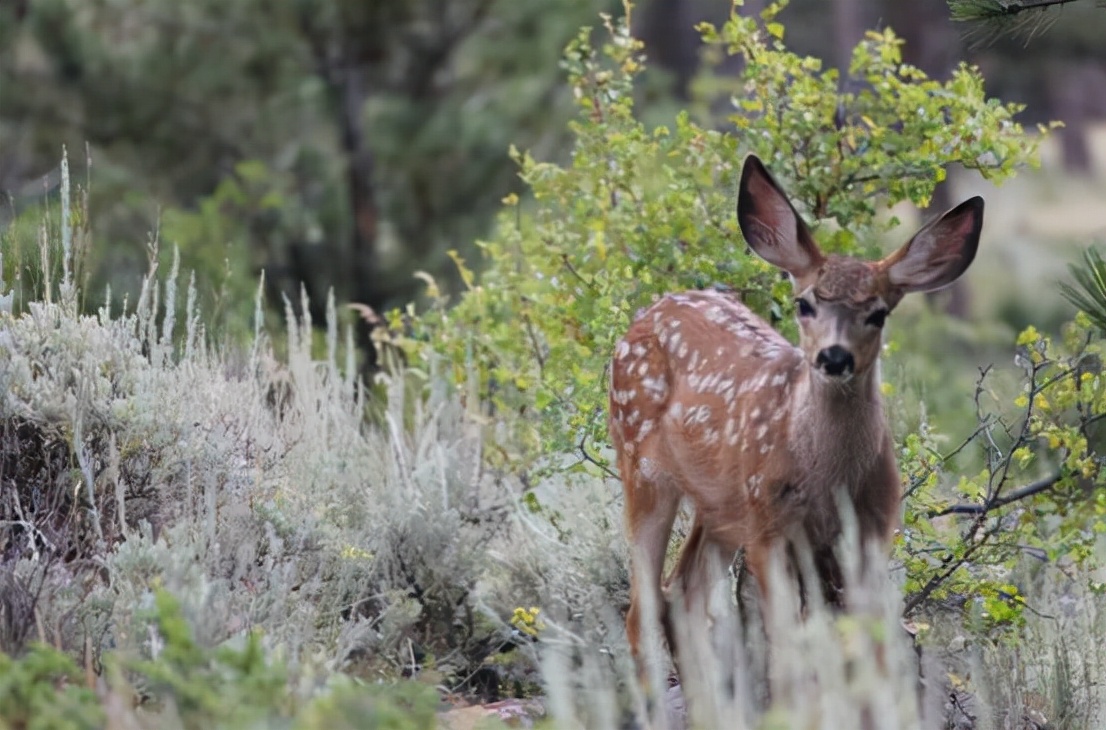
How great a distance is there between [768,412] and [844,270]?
2.01 ft

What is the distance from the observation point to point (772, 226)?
6324 mm

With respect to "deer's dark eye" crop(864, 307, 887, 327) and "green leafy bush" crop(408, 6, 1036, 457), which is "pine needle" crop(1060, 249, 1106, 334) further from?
"green leafy bush" crop(408, 6, 1036, 457)

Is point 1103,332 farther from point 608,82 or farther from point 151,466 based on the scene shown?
point 151,466

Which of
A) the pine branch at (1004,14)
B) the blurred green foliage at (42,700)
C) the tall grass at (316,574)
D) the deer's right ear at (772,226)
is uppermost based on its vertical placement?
the pine branch at (1004,14)

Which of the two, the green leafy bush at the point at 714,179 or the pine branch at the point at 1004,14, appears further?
the green leafy bush at the point at 714,179

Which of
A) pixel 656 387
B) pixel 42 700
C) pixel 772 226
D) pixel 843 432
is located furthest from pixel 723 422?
pixel 42 700

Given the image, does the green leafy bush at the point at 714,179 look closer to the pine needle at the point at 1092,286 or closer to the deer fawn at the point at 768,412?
the deer fawn at the point at 768,412

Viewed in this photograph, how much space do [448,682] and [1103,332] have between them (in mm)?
2959

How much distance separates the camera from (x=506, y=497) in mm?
8930

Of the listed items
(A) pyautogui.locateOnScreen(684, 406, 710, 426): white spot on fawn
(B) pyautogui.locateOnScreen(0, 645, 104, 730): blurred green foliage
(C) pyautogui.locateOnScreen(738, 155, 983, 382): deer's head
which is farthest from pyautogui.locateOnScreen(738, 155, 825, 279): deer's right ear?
(B) pyautogui.locateOnScreen(0, 645, 104, 730): blurred green foliage

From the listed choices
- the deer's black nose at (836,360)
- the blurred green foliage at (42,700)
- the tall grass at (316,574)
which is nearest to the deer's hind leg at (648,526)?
the tall grass at (316,574)

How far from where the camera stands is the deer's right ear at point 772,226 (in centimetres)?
624

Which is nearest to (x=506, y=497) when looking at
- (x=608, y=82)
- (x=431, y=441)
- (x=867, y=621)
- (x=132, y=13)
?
(x=431, y=441)

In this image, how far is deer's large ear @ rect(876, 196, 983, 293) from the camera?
605cm
